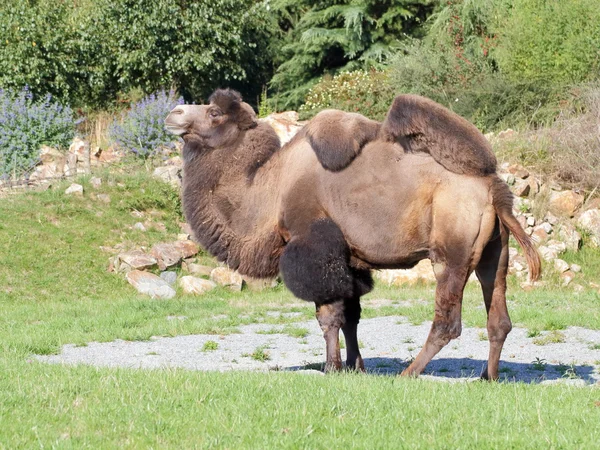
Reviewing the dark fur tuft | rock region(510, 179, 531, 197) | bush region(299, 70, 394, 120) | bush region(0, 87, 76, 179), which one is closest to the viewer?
the dark fur tuft

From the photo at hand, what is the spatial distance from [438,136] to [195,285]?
10260 millimetres

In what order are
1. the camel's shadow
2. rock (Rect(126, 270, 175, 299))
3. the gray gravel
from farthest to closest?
rock (Rect(126, 270, 175, 299)) < the gray gravel < the camel's shadow

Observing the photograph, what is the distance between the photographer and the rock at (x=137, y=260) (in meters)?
18.2

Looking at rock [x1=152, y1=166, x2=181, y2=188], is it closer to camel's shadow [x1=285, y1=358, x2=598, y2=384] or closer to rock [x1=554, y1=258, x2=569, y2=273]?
rock [x1=554, y1=258, x2=569, y2=273]

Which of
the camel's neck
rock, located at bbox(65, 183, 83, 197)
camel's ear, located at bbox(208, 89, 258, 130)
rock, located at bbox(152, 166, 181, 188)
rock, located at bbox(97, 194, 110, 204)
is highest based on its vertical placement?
camel's ear, located at bbox(208, 89, 258, 130)

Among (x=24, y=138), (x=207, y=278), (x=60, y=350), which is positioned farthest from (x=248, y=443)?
(x=24, y=138)

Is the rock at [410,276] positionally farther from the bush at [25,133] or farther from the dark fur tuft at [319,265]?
the dark fur tuft at [319,265]

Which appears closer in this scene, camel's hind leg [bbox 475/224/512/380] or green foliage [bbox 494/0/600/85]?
camel's hind leg [bbox 475/224/512/380]

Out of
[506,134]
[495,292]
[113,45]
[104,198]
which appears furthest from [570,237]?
[113,45]

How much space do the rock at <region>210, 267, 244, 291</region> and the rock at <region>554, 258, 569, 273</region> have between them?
275 inches

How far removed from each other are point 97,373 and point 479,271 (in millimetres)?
3691

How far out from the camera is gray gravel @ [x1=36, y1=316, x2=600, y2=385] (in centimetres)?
970

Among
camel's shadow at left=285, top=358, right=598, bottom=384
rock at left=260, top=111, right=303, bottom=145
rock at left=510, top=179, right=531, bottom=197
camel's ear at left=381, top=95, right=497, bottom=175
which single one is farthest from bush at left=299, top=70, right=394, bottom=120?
camel's ear at left=381, top=95, right=497, bottom=175

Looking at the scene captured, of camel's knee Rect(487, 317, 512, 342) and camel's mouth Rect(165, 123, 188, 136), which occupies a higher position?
camel's mouth Rect(165, 123, 188, 136)
